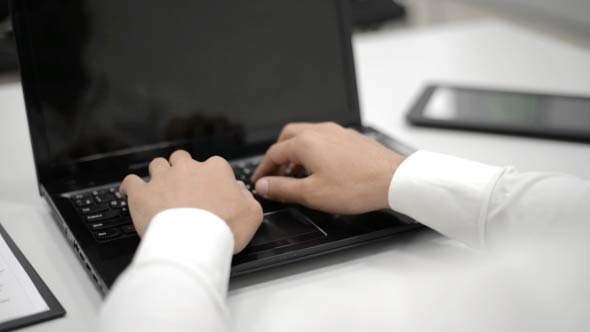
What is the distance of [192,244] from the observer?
61 cm

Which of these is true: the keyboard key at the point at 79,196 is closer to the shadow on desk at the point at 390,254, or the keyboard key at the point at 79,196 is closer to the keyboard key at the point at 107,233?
the keyboard key at the point at 107,233

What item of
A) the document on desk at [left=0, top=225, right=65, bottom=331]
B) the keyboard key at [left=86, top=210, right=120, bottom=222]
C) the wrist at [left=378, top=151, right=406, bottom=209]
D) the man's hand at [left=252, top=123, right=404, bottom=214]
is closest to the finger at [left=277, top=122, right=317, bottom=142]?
the man's hand at [left=252, top=123, right=404, bottom=214]

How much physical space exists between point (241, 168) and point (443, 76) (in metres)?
0.56

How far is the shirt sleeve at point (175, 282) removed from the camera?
551mm

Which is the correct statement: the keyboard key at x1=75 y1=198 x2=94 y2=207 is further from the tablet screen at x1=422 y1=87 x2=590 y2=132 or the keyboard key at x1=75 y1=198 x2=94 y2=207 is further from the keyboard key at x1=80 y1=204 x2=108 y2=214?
the tablet screen at x1=422 y1=87 x2=590 y2=132

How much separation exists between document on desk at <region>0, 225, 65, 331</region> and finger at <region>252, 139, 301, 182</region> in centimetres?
28

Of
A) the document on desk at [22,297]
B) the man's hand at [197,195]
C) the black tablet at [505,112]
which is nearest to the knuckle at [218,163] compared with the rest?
the man's hand at [197,195]

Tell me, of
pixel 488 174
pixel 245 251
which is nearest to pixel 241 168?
pixel 245 251

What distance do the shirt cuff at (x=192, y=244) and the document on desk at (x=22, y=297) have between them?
4.6 inches

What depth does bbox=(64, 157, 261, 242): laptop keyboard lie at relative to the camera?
73cm

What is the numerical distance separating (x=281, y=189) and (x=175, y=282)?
25 cm

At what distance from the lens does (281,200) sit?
808mm

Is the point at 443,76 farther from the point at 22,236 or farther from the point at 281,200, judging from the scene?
the point at 22,236

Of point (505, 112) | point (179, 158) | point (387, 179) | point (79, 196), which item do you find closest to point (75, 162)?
point (79, 196)
